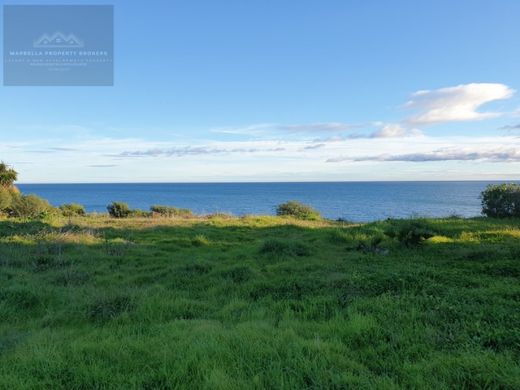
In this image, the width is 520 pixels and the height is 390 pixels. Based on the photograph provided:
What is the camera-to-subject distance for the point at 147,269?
922cm

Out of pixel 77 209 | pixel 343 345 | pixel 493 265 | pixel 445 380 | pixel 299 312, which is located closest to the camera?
pixel 445 380

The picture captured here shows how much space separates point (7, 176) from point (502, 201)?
1251 inches

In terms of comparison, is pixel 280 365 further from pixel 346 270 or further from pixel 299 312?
pixel 346 270

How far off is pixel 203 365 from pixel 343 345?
5.11 feet

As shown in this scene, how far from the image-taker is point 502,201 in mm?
16500

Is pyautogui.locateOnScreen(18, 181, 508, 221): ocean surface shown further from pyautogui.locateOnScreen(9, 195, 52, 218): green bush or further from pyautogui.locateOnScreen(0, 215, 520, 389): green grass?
pyautogui.locateOnScreen(9, 195, 52, 218): green bush

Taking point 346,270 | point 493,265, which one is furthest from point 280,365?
point 493,265

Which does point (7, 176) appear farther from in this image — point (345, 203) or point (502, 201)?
point (345, 203)

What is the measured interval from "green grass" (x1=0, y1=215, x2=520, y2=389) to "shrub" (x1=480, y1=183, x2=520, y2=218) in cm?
697

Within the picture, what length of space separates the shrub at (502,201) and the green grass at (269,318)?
6.97m

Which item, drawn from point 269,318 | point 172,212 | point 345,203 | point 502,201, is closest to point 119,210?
point 172,212

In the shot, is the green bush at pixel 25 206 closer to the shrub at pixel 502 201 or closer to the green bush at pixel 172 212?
the green bush at pixel 172 212

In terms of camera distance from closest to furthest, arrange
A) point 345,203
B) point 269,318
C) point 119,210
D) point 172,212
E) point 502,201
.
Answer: point 269,318, point 502,201, point 172,212, point 119,210, point 345,203

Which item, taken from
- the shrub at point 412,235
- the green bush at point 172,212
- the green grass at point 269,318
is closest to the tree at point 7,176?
the green bush at point 172,212
